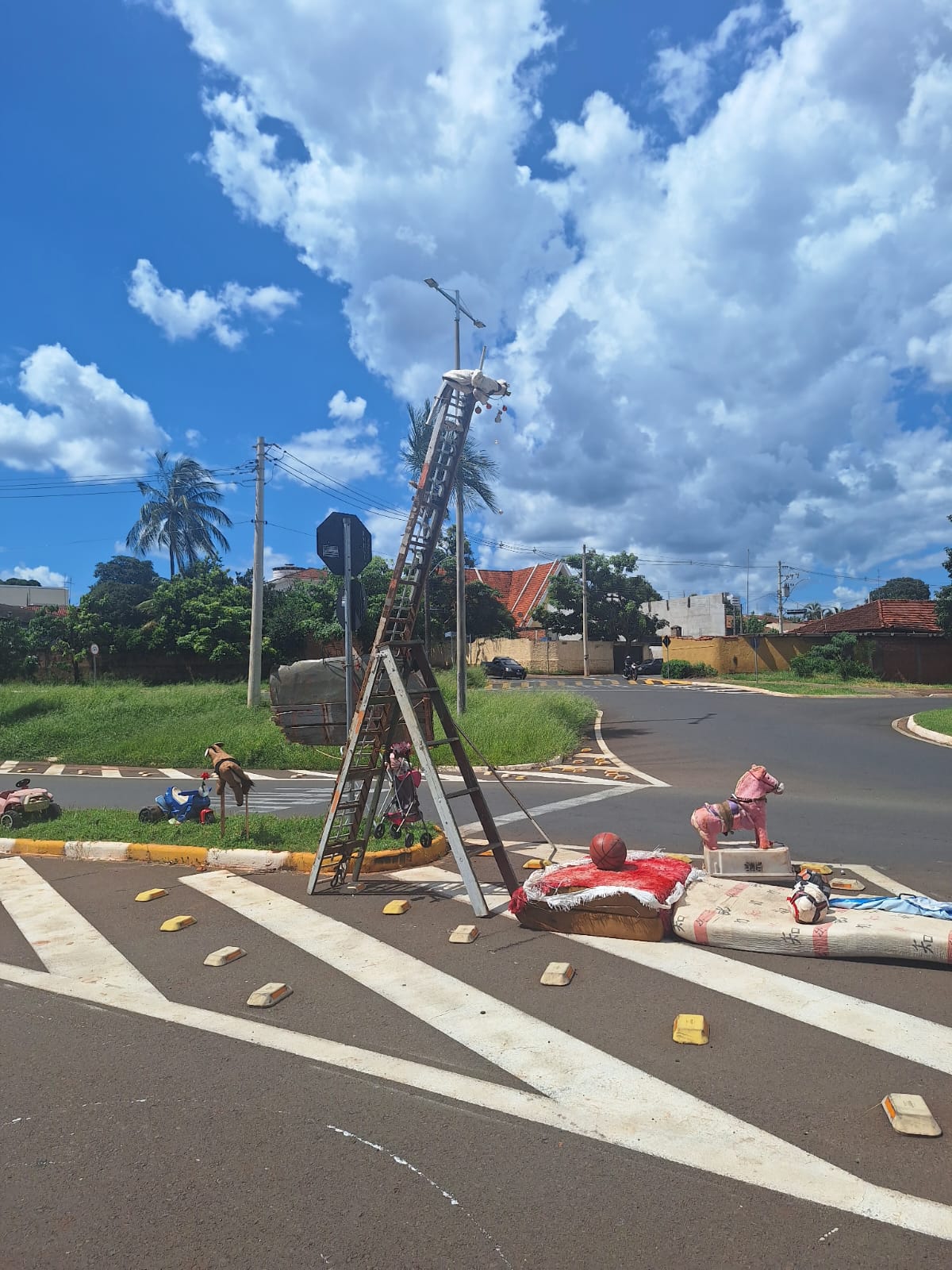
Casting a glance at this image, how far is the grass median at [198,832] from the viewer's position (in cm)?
837

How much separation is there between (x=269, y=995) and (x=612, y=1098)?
2020 millimetres

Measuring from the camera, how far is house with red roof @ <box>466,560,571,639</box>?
201ft

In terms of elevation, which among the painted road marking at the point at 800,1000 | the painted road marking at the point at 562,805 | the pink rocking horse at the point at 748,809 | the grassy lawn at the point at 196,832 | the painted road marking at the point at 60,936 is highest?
the pink rocking horse at the point at 748,809

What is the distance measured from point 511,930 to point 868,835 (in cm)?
489

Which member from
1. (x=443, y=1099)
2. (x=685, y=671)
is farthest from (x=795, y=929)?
(x=685, y=671)

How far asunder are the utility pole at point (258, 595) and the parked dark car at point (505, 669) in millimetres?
25758

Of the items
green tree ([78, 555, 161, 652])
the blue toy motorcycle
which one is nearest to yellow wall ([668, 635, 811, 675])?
green tree ([78, 555, 161, 652])

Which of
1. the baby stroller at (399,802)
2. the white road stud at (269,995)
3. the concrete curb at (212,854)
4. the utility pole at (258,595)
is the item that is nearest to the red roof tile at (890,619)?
the utility pole at (258,595)

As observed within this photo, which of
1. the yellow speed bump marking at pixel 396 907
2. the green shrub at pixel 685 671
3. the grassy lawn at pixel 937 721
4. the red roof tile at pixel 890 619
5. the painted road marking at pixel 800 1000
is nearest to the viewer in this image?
the painted road marking at pixel 800 1000

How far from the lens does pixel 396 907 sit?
21.0ft

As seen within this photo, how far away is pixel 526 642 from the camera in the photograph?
53594 mm

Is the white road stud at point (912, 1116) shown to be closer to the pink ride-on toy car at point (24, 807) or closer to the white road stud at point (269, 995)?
the white road stud at point (269, 995)

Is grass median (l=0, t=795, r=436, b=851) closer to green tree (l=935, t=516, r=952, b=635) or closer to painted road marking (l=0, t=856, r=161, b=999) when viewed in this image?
painted road marking (l=0, t=856, r=161, b=999)

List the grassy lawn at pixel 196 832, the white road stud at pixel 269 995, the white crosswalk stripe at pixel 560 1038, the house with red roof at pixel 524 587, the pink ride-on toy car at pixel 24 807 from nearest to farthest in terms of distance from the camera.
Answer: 1. the white crosswalk stripe at pixel 560 1038
2. the white road stud at pixel 269 995
3. the grassy lawn at pixel 196 832
4. the pink ride-on toy car at pixel 24 807
5. the house with red roof at pixel 524 587
